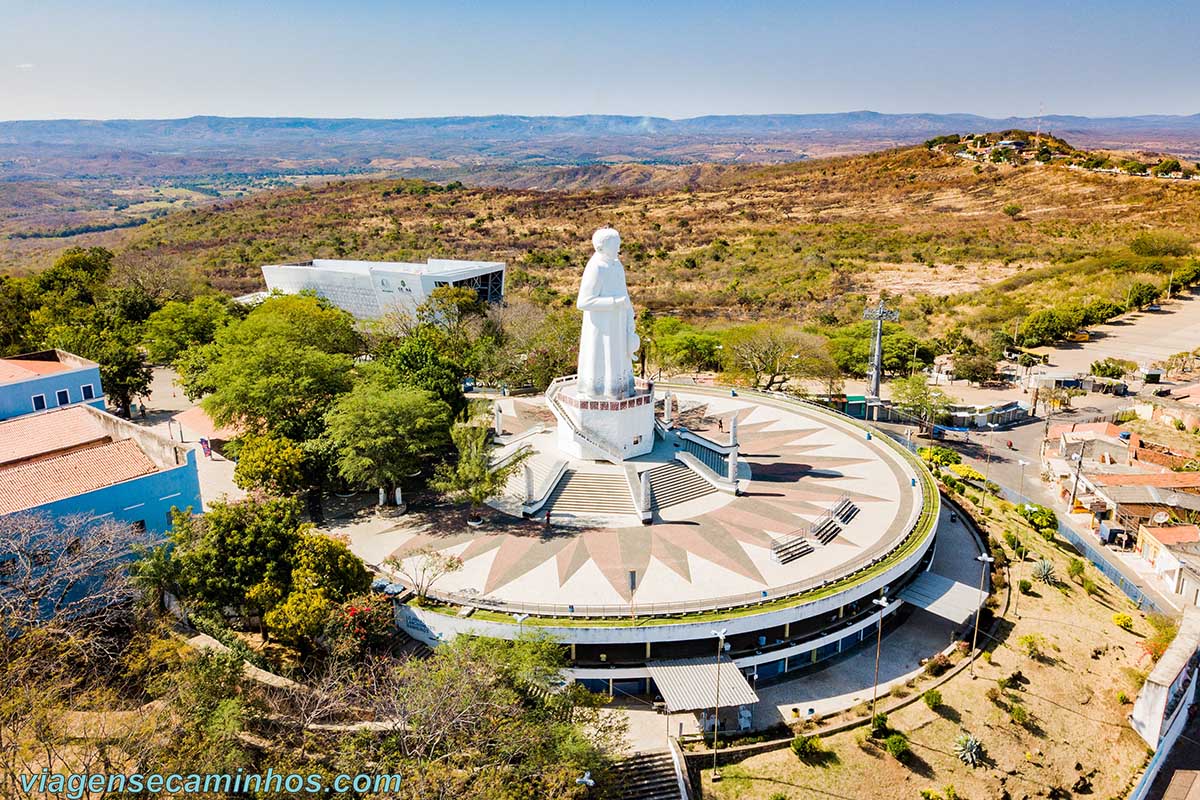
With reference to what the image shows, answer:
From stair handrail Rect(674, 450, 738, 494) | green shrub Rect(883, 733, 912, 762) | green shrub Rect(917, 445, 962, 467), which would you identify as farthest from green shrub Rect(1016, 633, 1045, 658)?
green shrub Rect(917, 445, 962, 467)

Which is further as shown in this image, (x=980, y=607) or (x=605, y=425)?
(x=605, y=425)

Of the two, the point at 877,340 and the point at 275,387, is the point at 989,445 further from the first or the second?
the point at 275,387

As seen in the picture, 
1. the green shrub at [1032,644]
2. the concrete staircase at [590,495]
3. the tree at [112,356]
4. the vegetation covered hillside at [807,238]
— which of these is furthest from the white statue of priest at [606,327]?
the vegetation covered hillside at [807,238]

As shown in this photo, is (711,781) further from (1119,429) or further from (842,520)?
(1119,429)

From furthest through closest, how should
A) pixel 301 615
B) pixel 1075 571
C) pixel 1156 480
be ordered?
pixel 1156 480 < pixel 1075 571 < pixel 301 615

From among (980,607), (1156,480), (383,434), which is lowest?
(980,607)

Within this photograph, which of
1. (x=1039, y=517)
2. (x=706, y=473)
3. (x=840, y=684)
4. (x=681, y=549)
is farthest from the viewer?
(x=1039, y=517)

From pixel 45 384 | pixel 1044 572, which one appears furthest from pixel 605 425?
pixel 45 384

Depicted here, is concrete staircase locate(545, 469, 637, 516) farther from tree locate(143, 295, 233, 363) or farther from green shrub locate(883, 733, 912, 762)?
tree locate(143, 295, 233, 363)
